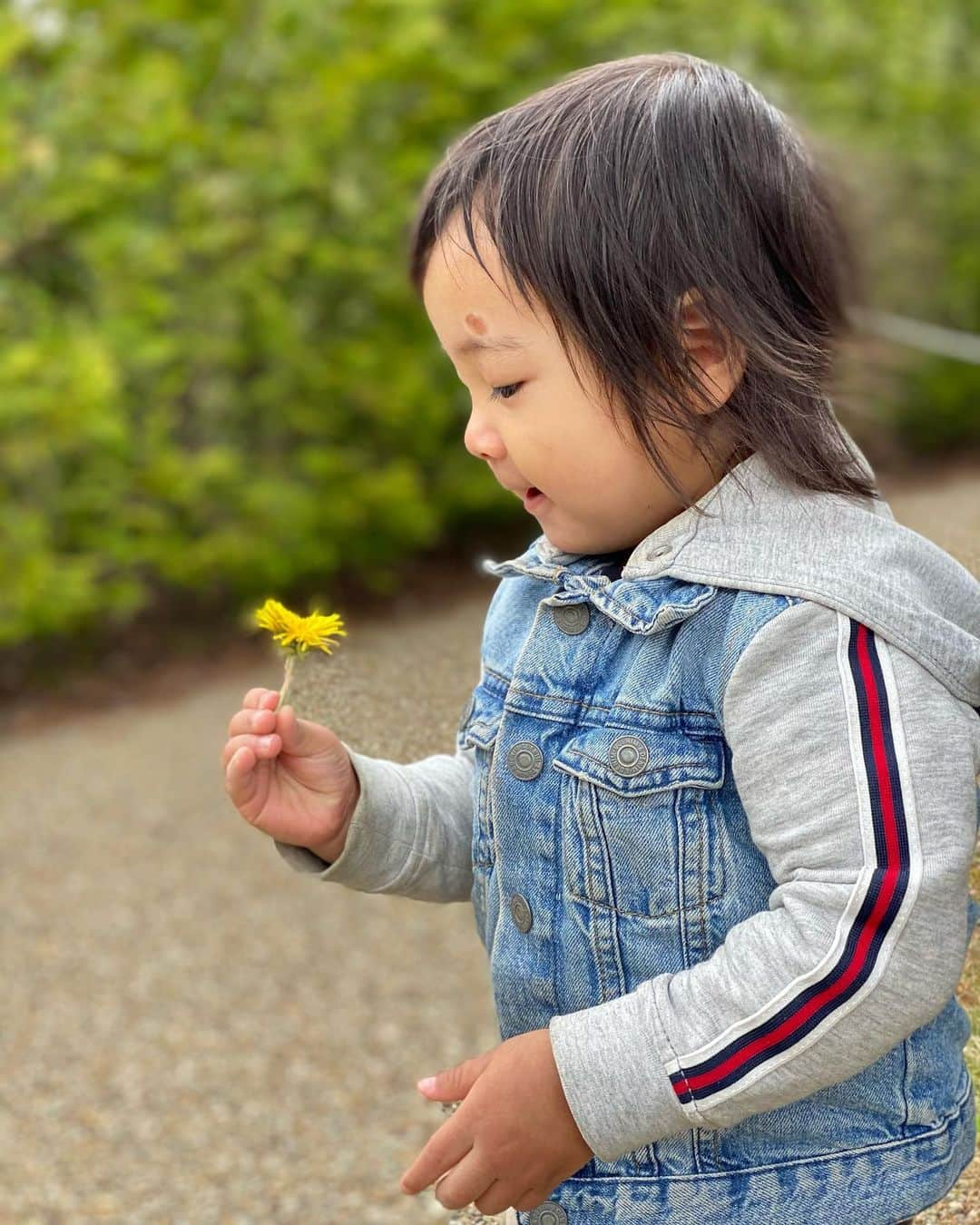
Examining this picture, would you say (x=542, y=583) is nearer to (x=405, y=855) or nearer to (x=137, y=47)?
(x=405, y=855)

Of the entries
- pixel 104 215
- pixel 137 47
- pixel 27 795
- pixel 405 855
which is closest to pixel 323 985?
pixel 27 795

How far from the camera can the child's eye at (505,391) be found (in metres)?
1.08

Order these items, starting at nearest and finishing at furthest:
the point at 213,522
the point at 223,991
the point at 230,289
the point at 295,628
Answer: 1. the point at 295,628
2. the point at 223,991
3. the point at 230,289
4. the point at 213,522

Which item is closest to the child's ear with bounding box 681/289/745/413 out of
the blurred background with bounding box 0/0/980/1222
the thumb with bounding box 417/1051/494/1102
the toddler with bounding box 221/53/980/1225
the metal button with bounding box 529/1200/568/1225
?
the toddler with bounding box 221/53/980/1225

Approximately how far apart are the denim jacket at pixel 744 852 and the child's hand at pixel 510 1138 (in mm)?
27

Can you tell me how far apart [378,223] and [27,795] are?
6.84ft

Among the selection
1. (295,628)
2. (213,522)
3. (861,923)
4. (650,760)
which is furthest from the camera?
(213,522)

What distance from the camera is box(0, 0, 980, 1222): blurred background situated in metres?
2.57

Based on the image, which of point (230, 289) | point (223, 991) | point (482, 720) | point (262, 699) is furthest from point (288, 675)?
point (230, 289)

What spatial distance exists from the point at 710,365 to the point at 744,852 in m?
0.35

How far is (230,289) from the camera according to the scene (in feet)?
14.6

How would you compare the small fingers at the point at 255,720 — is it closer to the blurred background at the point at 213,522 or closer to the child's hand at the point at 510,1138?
the child's hand at the point at 510,1138

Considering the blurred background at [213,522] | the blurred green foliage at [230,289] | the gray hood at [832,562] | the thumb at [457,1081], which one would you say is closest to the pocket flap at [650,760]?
the gray hood at [832,562]

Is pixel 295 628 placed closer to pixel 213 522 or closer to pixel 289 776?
pixel 289 776
